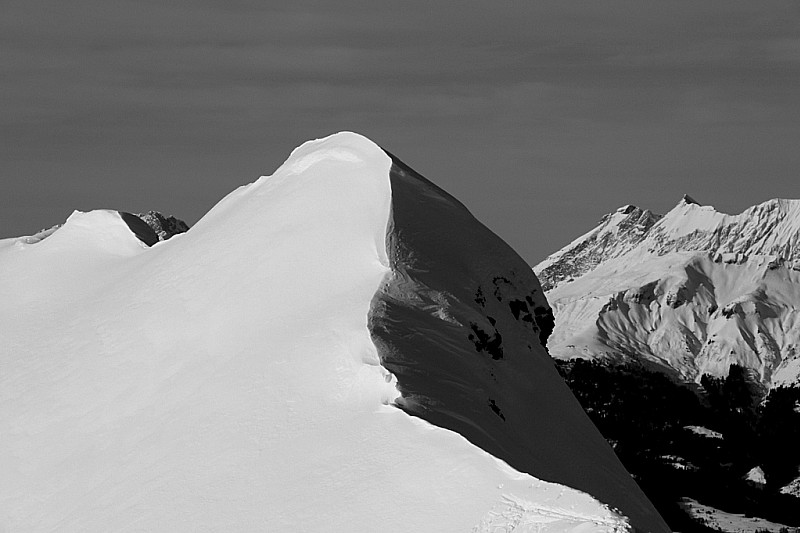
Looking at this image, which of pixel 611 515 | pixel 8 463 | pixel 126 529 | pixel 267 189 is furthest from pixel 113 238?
pixel 611 515

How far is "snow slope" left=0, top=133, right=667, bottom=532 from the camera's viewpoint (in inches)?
906

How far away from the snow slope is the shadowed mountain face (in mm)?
239

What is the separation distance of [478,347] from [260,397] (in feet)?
23.9

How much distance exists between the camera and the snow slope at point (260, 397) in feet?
75.5

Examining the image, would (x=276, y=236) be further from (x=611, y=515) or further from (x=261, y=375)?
(x=611, y=515)

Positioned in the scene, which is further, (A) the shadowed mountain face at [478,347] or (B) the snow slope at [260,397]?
(A) the shadowed mountain face at [478,347]

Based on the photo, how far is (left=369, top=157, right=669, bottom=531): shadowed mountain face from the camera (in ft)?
94.0

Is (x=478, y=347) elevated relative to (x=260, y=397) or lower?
elevated

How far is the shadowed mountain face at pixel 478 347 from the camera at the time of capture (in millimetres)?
28656

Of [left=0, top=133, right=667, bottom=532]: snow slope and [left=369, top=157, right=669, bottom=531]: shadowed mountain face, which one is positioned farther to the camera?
[left=369, top=157, right=669, bottom=531]: shadowed mountain face

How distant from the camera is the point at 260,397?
1155 inches

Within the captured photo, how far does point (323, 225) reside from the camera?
38.8 metres

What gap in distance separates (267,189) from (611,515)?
29137mm

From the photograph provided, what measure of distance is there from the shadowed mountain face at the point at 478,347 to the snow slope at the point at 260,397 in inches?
9.4
